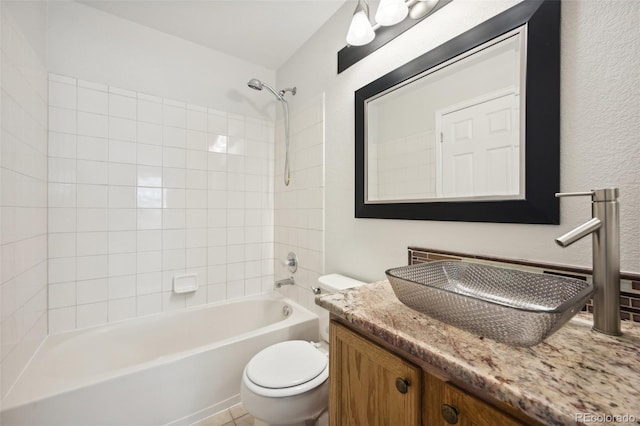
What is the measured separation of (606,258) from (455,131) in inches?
25.8

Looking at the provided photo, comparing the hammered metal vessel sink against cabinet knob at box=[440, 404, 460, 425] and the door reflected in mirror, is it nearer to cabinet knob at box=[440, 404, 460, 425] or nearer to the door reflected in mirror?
cabinet knob at box=[440, 404, 460, 425]

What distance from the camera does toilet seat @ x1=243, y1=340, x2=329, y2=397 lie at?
1086mm

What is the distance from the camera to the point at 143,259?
1.81m

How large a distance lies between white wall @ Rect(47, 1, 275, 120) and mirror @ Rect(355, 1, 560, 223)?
4.26 feet

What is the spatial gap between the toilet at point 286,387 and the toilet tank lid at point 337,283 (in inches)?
13.2

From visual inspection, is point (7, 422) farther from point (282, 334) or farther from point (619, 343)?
point (619, 343)

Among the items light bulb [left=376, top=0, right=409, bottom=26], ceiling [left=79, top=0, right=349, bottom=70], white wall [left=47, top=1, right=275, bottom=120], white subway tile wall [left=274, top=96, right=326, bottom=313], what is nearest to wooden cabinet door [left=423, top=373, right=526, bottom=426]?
white subway tile wall [left=274, top=96, right=326, bottom=313]

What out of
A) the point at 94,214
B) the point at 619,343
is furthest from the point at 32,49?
the point at 619,343

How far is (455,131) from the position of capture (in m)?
1.06

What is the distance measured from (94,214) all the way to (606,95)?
247 centimetres

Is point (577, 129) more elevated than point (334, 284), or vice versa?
point (577, 129)

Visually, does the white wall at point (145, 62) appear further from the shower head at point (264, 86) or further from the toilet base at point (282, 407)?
the toilet base at point (282, 407)

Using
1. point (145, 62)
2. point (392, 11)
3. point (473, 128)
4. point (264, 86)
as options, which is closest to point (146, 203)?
point (145, 62)

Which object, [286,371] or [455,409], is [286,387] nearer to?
[286,371]
